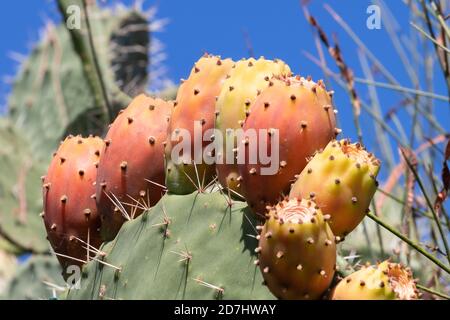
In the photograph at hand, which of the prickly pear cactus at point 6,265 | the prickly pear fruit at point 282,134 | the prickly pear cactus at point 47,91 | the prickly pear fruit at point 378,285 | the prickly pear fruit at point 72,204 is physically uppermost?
the prickly pear cactus at point 47,91

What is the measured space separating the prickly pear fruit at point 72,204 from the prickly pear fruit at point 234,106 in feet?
1.02

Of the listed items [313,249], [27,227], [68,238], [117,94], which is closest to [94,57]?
[117,94]

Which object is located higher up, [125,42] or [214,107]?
[125,42]

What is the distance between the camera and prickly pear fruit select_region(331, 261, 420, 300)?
1442 mm

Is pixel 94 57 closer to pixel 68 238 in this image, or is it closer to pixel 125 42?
pixel 125 42

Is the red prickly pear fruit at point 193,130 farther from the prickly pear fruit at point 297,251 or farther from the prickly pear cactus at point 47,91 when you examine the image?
the prickly pear cactus at point 47,91

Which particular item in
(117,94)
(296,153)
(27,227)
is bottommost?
(27,227)

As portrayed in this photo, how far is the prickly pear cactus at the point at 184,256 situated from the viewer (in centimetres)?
163

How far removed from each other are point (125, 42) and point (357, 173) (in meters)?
2.98

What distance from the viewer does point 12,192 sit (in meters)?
4.52

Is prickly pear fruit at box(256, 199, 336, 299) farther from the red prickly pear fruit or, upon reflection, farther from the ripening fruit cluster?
the red prickly pear fruit

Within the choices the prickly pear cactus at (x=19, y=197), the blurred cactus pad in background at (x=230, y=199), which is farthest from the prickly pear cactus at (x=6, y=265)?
the blurred cactus pad in background at (x=230, y=199)

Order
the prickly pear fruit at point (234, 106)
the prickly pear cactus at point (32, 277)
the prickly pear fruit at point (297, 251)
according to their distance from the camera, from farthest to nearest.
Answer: the prickly pear cactus at point (32, 277) → the prickly pear fruit at point (234, 106) → the prickly pear fruit at point (297, 251)

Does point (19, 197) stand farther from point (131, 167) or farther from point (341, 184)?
point (341, 184)
